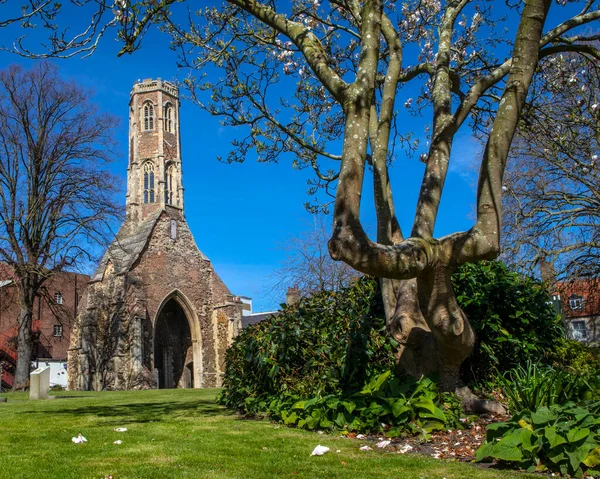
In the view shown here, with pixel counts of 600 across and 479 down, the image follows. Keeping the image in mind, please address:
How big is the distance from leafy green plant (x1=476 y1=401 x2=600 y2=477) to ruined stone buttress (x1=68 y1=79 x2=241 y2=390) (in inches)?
1064

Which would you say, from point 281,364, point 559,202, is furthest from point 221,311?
point 281,364

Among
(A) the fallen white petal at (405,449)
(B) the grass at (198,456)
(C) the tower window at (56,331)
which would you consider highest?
(C) the tower window at (56,331)

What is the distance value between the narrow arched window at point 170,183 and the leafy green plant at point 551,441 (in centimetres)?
3676

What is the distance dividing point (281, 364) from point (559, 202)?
14584 mm

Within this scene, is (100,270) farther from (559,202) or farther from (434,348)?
(434,348)

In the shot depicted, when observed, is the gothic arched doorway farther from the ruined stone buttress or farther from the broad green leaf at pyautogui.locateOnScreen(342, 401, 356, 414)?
the broad green leaf at pyautogui.locateOnScreen(342, 401, 356, 414)

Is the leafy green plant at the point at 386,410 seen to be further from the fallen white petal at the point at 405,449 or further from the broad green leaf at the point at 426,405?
the fallen white petal at the point at 405,449

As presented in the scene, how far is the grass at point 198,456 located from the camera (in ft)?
14.3

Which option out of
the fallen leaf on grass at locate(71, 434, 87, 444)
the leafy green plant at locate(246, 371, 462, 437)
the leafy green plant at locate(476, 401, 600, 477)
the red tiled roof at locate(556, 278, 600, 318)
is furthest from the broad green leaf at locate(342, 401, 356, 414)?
the red tiled roof at locate(556, 278, 600, 318)

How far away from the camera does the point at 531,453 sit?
14.2 feet

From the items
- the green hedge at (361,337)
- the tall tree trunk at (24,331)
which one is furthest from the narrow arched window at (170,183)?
the green hedge at (361,337)

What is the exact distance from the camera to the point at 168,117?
41.3 metres

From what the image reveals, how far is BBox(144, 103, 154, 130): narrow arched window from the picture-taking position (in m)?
40.7

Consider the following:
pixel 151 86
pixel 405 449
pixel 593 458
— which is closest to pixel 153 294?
pixel 151 86
